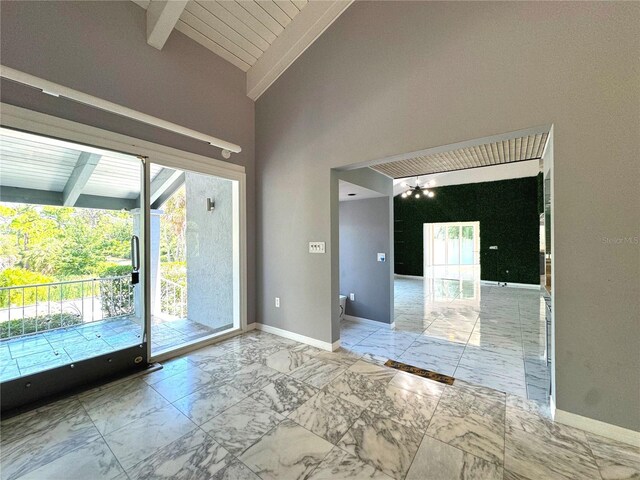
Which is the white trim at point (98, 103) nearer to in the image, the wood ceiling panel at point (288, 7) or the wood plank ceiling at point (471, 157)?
the wood ceiling panel at point (288, 7)

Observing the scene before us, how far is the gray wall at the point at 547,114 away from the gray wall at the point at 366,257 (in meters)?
1.43

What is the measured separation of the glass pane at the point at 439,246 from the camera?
1068 cm

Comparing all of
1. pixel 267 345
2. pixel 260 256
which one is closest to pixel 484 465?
pixel 267 345

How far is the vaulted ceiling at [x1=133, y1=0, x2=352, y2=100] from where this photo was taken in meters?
2.54

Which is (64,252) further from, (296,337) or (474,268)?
(474,268)

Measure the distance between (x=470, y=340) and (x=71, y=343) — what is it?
15.9ft

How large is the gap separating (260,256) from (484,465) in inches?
122

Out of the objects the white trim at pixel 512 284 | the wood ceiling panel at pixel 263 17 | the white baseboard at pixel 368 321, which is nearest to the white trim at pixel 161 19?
the wood ceiling panel at pixel 263 17

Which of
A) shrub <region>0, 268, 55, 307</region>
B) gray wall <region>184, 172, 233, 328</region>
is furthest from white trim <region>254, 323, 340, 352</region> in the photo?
shrub <region>0, 268, 55, 307</region>

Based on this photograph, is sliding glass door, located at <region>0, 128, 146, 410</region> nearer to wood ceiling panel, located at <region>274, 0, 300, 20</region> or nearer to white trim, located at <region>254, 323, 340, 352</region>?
white trim, located at <region>254, 323, 340, 352</region>

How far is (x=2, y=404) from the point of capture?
185 cm

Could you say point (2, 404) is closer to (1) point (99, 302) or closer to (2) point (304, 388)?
(1) point (99, 302)

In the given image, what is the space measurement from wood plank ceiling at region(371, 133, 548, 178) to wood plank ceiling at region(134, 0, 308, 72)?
7.22 feet

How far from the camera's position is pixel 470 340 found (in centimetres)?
341
